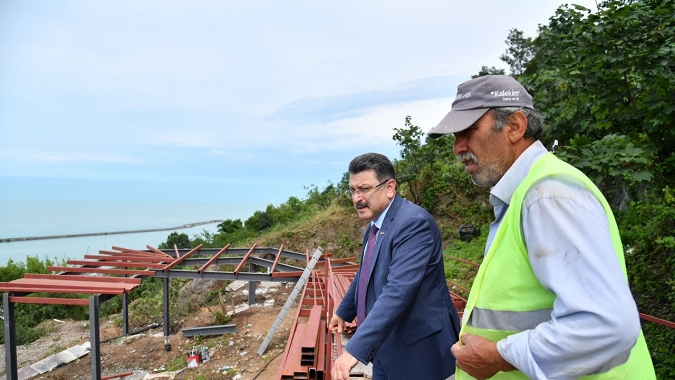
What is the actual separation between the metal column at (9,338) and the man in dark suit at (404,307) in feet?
24.0

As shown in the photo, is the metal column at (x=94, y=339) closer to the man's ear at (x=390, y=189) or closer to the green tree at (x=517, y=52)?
the man's ear at (x=390, y=189)

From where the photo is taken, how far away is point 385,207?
8.50 feet

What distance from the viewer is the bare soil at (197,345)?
792 centimetres

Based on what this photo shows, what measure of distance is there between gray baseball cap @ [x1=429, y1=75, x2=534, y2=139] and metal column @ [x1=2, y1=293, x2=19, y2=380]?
27.4 feet

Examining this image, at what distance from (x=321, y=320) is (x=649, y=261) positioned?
5.89 m

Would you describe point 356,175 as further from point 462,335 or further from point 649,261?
point 649,261

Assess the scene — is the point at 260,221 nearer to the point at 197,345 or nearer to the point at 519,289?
the point at 197,345

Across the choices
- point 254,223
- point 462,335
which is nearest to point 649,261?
point 462,335

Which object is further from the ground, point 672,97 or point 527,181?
point 672,97

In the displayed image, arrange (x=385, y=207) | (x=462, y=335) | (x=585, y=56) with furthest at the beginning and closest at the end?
(x=585, y=56)
(x=385, y=207)
(x=462, y=335)

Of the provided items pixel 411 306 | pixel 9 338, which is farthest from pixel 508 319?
pixel 9 338

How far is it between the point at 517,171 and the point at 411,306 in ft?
3.52

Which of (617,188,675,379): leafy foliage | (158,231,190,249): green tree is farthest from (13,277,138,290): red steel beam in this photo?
(158,231,190,249): green tree

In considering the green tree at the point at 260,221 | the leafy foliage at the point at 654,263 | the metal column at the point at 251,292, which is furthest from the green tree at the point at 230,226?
the leafy foliage at the point at 654,263
